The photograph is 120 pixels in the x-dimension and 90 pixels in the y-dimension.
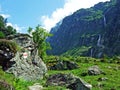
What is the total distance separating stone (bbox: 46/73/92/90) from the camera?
1289 inches

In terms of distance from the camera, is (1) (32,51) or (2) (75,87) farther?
(1) (32,51)

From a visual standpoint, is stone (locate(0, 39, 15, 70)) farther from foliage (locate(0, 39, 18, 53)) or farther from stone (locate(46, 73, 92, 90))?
stone (locate(46, 73, 92, 90))

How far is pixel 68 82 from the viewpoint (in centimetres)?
3722

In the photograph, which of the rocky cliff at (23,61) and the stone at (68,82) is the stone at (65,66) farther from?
the stone at (68,82)

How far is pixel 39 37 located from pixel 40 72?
1067 inches

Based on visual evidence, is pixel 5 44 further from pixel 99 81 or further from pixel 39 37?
pixel 39 37

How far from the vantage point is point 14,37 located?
5003cm

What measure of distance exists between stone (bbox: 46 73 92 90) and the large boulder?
4.54 m

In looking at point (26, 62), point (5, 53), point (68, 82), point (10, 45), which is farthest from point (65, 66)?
point (68, 82)

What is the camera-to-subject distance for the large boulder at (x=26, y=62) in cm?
4244

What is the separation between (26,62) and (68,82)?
9.98 meters

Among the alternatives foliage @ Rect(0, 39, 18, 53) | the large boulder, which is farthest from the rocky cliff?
foliage @ Rect(0, 39, 18, 53)

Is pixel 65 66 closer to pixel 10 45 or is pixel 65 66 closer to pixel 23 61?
pixel 23 61

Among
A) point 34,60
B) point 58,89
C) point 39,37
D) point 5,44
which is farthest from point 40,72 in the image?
point 39,37
